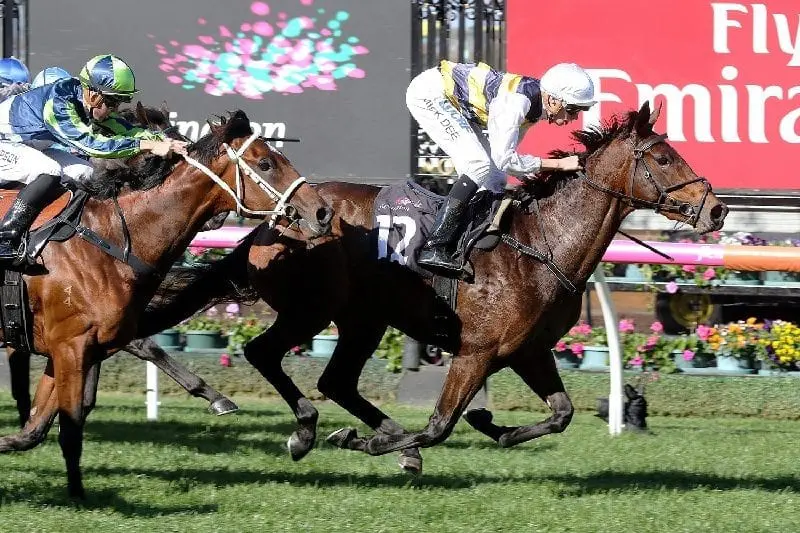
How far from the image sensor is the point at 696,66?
29.4 ft

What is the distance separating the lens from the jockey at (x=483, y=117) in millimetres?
5770

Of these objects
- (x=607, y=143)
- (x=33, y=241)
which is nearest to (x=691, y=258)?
(x=607, y=143)

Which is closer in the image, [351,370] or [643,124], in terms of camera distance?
[643,124]

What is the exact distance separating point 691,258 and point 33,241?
4.04 meters

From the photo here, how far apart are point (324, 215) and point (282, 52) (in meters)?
4.00

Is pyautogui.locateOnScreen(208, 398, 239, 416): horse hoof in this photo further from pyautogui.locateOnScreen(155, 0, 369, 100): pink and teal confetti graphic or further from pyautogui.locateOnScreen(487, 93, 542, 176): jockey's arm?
pyautogui.locateOnScreen(155, 0, 369, 100): pink and teal confetti graphic

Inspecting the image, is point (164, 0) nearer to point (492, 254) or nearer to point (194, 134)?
point (194, 134)

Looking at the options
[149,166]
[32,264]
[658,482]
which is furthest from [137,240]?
[658,482]

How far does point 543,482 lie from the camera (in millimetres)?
6184

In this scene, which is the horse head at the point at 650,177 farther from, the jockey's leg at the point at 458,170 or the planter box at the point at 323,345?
the planter box at the point at 323,345

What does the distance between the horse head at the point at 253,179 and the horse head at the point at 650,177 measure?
1365 mm

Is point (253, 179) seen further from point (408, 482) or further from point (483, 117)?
point (408, 482)

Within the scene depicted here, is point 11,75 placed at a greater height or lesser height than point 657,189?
greater

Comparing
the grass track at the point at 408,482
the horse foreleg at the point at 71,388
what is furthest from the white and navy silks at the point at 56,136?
the grass track at the point at 408,482
